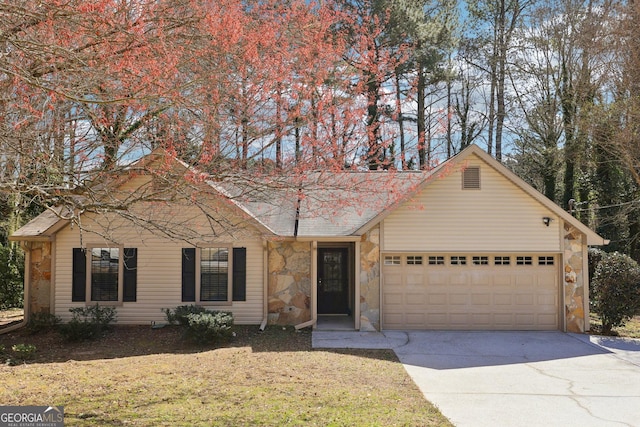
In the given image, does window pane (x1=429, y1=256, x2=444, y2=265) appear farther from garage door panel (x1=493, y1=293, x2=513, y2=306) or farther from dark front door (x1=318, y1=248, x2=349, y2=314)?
dark front door (x1=318, y1=248, x2=349, y2=314)

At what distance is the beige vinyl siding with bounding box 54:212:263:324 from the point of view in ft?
43.6

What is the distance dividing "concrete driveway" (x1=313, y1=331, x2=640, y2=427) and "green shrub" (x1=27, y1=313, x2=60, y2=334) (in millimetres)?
6321

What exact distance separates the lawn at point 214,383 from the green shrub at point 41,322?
45cm

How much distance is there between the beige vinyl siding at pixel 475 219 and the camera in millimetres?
13461

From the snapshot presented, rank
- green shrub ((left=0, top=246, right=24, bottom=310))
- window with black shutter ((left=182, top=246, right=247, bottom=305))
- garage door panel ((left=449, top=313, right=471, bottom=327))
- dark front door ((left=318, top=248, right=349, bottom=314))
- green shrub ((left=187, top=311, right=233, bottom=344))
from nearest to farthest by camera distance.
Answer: green shrub ((left=187, top=311, right=233, bottom=344)) → window with black shutter ((left=182, top=246, right=247, bottom=305)) → garage door panel ((left=449, top=313, right=471, bottom=327)) → dark front door ((left=318, top=248, right=349, bottom=314)) → green shrub ((left=0, top=246, right=24, bottom=310))

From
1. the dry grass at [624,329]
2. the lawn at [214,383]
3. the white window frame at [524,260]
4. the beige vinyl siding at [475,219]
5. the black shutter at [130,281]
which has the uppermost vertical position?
the beige vinyl siding at [475,219]

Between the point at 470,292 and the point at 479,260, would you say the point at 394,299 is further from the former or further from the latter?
the point at 479,260

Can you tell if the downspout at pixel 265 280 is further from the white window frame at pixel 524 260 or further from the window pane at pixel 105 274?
the white window frame at pixel 524 260

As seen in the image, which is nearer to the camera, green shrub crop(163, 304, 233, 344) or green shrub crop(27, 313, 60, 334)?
green shrub crop(163, 304, 233, 344)

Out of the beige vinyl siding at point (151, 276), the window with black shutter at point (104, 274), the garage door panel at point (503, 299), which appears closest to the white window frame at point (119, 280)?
the window with black shutter at point (104, 274)

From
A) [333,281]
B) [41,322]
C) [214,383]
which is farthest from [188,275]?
[214,383]

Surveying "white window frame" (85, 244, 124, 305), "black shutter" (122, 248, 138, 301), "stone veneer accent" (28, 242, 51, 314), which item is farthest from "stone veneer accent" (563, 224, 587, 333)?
"stone veneer accent" (28, 242, 51, 314)

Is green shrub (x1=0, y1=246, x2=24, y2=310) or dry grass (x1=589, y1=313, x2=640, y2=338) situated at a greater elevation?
green shrub (x1=0, y1=246, x2=24, y2=310)

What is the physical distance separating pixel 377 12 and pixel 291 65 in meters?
13.5
